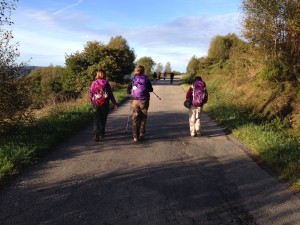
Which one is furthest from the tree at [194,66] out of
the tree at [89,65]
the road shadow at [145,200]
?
the road shadow at [145,200]

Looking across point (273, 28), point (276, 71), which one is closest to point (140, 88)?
point (276, 71)

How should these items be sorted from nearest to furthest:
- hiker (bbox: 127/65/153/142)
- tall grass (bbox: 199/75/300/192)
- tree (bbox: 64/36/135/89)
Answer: tall grass (bbox: 199/75/300/192), hiker (bbox: 127/65/153/142), tree (bbox: 64/36/135/89)

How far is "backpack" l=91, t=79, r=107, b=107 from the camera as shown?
9008mm

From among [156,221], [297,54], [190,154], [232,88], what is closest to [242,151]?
[190,154]

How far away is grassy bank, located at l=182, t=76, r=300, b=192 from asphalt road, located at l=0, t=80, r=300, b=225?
1.07 feet

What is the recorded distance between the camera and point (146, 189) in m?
5.56

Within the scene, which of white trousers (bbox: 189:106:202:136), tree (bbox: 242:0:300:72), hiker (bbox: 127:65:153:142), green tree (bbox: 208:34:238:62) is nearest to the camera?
hiker (bbox: 127:65:153:142)

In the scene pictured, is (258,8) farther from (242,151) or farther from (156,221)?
(156,221)

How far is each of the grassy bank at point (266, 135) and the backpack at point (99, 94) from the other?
3916 millimetres

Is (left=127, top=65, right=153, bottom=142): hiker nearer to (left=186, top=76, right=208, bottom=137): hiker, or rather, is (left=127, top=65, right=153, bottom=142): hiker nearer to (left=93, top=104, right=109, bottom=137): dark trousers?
(left=93, top=104, right=109, bottom=137): dark trousers

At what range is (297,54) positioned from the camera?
16203 mm

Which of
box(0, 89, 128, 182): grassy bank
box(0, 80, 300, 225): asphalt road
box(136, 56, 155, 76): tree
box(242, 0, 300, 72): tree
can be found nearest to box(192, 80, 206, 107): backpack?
box(0, 80, 300, 225): asphalt road

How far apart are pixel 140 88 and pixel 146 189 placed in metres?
4.02

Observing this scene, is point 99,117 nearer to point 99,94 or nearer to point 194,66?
point 99,94
